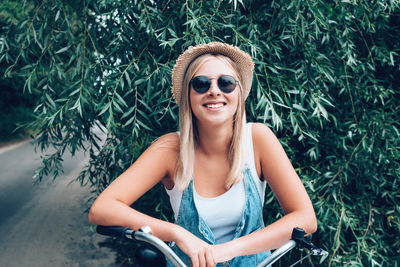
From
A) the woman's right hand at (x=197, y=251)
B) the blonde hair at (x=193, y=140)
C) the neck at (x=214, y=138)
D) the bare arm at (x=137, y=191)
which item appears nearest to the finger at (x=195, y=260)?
the woman's right hand at (x=197, y=251)

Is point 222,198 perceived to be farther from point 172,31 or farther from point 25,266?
point 25,266

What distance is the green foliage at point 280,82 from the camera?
2.46m

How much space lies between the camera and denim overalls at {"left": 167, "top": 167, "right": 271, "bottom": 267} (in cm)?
148

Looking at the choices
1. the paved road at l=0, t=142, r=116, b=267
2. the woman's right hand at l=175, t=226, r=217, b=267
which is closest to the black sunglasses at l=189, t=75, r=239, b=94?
the woman's right hand at l=175, t=226, r=217, b=267

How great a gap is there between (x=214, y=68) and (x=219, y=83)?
86 mm

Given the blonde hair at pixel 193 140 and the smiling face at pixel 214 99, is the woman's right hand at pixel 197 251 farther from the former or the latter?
the smiling face at pixel 214 99

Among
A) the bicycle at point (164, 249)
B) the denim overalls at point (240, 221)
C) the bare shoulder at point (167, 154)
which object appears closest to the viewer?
the bicycle at point (164, 249)

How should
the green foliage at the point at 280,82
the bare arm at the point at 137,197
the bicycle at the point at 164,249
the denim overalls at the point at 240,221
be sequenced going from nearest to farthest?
the bicycle at the point at 164,249
the bare arm at the point at 137,197
the denim overalls at the point at 240,221
the green foliage at the point at 280,82

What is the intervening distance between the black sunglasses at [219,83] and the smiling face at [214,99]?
14mm

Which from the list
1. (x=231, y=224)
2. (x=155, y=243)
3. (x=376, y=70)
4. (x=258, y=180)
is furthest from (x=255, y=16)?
(x=155, y=243)

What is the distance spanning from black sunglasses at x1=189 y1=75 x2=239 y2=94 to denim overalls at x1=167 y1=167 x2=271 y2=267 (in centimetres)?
39

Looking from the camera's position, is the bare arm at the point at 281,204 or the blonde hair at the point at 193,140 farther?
the blonde hair at the point at 193,140

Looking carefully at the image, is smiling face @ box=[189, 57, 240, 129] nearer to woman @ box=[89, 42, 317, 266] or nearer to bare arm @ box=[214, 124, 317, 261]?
woman @ box=[89, 42, 317, 266]

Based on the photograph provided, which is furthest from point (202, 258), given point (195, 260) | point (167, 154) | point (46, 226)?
point (46, 226)
